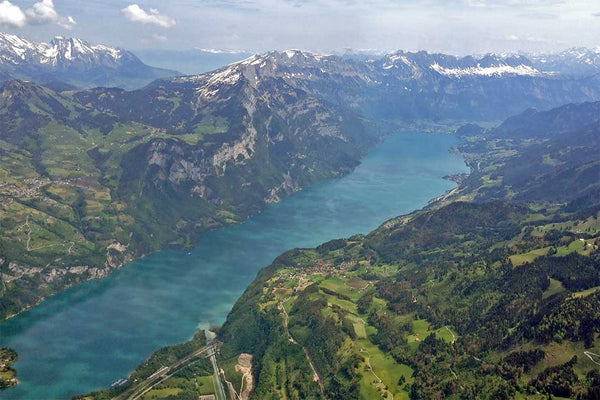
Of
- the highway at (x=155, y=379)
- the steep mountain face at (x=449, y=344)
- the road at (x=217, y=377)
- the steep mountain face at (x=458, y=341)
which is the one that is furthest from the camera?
the road at (x=217, y=377)

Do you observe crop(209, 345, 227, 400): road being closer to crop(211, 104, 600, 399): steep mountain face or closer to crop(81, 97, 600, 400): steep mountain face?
crop(81, 97, 600, 400): steep mountain face

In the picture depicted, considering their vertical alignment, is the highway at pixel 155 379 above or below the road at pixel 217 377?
above

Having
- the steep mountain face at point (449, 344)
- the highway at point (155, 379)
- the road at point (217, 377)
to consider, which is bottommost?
the road at point (217, 377)

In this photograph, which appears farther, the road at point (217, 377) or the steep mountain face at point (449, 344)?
the road at point (217, 377)

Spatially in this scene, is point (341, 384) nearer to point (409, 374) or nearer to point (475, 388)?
point (409, 374)

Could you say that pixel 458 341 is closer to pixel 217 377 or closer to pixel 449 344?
pixel 449 344

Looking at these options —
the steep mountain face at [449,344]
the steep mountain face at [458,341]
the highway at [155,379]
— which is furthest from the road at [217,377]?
the highway at [155,379]

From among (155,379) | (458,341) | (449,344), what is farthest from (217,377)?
(458,341)

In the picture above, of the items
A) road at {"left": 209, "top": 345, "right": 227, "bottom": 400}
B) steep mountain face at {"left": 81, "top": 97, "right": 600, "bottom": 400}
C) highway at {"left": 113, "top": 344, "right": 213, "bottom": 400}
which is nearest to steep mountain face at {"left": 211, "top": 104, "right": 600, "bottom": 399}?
steep mountain face at {"left": 81, "top": 97, "right": 600, "bottom": 400}

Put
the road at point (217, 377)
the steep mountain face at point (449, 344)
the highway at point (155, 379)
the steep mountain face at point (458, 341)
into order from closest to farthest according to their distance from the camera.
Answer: the steep mountain face at point (458, 341) → the steep mountain face at point (449, 344) → the highway at point (155, 379) → the road at point (217, 377)

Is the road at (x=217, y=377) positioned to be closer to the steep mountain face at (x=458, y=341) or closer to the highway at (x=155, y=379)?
the steep mountain face at (x=458, y=341)

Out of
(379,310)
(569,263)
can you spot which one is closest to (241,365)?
(379,310)

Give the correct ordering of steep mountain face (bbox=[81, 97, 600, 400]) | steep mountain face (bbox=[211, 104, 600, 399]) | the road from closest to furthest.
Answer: steep mountain face (bbox=[211, 104, 600, 399]) → steep mountain face (bbox=[81, 97, 600, 400]) → the road
